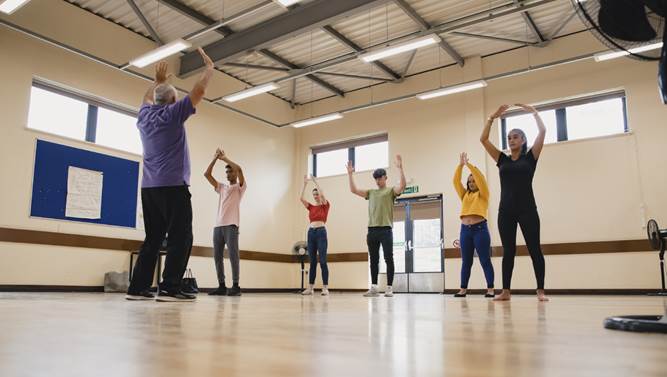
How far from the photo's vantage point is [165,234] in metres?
3.23

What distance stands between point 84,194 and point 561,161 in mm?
7769

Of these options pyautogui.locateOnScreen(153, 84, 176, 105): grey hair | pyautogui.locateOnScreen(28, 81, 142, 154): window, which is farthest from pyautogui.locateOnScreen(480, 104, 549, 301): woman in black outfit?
pyautogui.locateOnScreen(28, 81, 142, 154): window

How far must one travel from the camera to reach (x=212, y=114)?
1017 centimetres

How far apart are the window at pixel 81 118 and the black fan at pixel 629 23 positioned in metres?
7.80

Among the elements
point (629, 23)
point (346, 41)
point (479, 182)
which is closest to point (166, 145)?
point (629, 23)

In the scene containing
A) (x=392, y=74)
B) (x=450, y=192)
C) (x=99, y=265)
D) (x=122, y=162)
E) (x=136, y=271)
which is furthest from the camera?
(x=392, y=74)

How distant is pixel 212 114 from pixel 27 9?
143 inches

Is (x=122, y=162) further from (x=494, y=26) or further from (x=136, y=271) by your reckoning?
(x=494, y=26)

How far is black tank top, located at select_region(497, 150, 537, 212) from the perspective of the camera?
3723 mm

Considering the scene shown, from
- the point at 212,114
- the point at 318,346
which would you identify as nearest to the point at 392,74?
the point at 212,114

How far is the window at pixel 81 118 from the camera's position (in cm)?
764

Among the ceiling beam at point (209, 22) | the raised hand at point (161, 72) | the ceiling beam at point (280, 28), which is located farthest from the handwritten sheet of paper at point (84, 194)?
the raised hand at point (161, 72)

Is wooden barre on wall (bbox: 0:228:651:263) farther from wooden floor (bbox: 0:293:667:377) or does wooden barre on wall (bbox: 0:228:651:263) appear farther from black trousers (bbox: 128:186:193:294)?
wooden floor (bbox: 0:293:667:377)

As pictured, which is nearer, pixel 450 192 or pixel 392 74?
pixel 450 192
